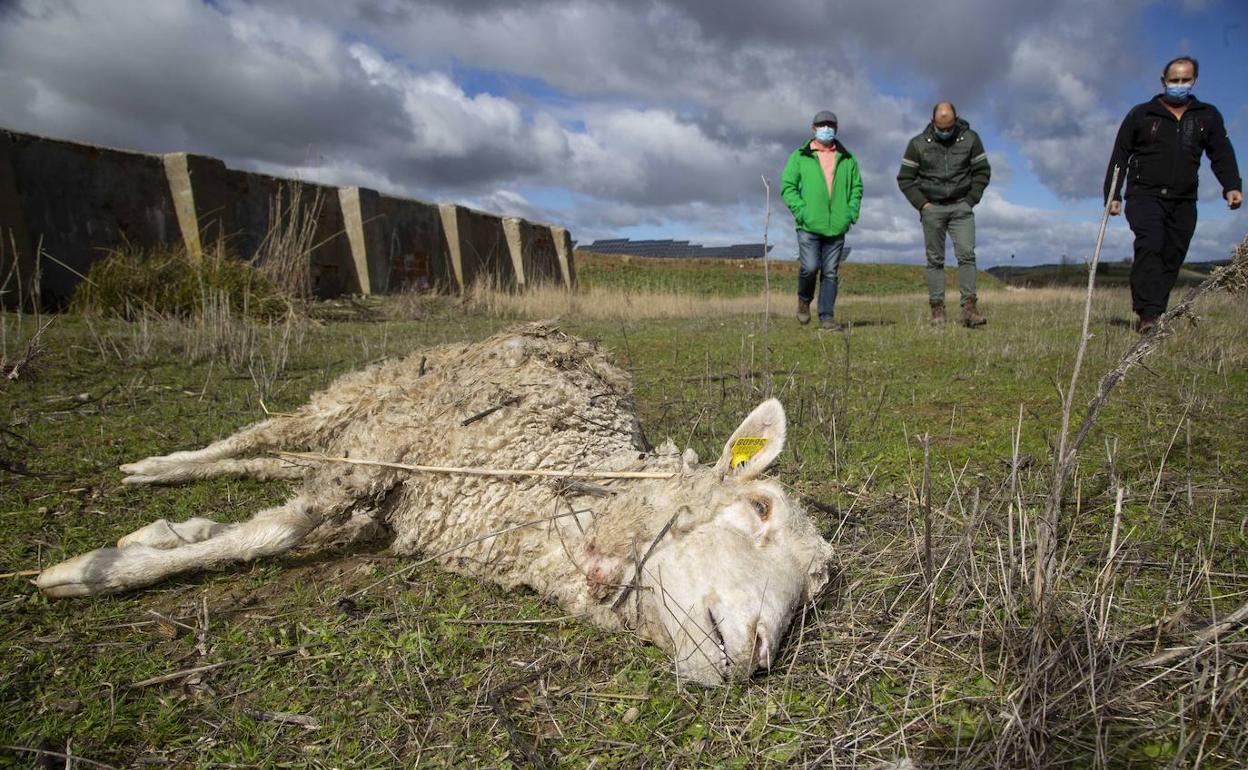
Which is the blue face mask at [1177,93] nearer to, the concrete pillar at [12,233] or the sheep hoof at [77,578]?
the sheep hoof at [77,578]

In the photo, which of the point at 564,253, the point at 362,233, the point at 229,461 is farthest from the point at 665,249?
the point at 229,461

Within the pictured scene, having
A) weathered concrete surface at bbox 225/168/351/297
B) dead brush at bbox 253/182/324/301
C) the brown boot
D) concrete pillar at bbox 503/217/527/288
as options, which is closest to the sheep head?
dead brush at bbox 253/182/324/301

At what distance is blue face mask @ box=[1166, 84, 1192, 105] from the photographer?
6750 millimetres

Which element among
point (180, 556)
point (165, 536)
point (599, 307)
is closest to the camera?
point (180, 556)

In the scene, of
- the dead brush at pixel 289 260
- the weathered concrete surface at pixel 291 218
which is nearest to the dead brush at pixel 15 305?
the dead brush at pixel 289 260

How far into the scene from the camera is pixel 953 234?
352 inches

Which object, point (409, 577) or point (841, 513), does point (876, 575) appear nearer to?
point (841, 513)

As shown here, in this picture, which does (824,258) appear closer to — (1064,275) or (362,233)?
(362,233)

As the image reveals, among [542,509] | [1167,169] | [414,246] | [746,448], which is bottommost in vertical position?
[542,509]

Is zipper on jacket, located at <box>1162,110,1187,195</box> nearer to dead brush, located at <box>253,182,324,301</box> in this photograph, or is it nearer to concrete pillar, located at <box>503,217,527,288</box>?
dead brush, located at <box>253,182,324,301</box>

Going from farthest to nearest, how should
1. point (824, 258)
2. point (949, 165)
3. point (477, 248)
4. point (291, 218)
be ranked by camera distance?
point (477, 248) < point (291, 218) < point (824, 258) < point (949, 165)

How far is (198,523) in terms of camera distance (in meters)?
2.81

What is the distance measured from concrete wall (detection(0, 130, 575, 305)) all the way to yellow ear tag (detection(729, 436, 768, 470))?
6.10 m

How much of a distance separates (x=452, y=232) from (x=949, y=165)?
9777 mm
